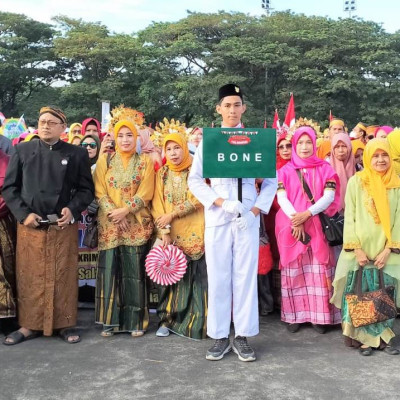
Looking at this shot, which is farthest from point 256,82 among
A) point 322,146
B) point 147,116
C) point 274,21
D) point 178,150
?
point 178,150

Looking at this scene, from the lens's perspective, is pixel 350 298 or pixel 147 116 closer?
pixel 350 298

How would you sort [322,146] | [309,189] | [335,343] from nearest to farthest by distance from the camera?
[335,343] < [309,189] < [322,146]

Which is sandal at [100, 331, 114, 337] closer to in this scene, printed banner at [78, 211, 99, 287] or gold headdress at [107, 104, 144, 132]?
printed banner at [78, 211, 99, 287]

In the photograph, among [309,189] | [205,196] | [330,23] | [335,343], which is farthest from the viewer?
[330,23]

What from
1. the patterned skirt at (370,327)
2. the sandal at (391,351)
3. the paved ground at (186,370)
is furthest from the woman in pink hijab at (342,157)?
the sandal at (391,351)

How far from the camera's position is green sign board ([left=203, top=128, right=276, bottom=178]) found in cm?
374

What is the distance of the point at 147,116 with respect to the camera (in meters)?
27.0

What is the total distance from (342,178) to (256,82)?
2454cm

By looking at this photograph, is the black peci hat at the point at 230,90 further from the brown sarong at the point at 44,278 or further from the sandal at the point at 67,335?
the sandal at the point at 67,335

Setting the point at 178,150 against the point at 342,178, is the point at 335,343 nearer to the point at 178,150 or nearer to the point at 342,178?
the point at 342,178

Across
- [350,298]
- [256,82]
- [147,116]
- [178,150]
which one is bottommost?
[350,298]

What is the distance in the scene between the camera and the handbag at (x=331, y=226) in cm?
441

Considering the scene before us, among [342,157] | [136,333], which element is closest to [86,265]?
[136,333]

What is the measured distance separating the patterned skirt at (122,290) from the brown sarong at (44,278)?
26 cm
